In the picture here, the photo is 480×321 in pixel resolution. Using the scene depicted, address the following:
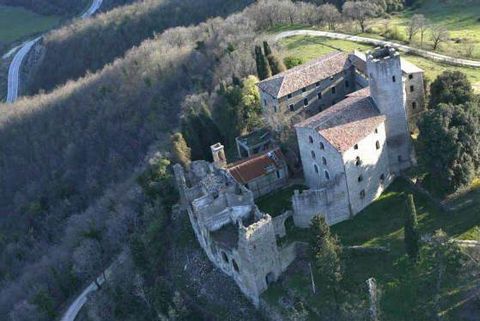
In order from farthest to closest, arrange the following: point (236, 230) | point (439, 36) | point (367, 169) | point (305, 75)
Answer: point (439, 36), point (305, 75), point (236, 230), point (367, 169)

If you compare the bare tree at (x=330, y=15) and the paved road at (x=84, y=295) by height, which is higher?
the bare tree at (x=330, y=15)

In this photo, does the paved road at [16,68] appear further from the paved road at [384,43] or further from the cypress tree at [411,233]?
the cypress tree at [411,233]

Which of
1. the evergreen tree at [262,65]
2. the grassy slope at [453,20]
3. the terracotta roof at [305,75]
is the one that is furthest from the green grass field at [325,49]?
the terracotta roof at [305,75]

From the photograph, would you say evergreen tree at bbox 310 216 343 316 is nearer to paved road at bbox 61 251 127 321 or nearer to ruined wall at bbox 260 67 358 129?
ruined wall at bbox 260 67 358 129

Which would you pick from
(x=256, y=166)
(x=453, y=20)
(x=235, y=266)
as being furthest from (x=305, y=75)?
(x=453, y=20)

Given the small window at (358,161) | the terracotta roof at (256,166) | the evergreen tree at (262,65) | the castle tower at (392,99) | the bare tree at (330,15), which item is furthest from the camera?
the bare tree at (330,15)

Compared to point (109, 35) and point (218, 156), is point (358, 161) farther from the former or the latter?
point (109, 35)

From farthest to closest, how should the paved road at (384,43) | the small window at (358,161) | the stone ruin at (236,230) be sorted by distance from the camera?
the paved road at (384,43)
the small window at (358,161)
the stone ruin at (236,230)
